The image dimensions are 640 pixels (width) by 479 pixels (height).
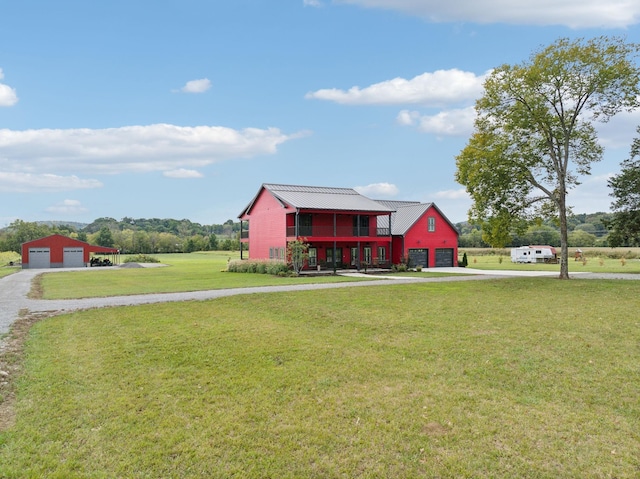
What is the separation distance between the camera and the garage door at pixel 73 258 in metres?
50.6

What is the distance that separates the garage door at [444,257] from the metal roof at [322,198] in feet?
24.6

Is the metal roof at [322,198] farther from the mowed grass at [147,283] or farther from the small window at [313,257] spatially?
the mowed grass at [147,283]

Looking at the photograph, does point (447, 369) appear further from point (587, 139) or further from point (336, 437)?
point (587, 139)

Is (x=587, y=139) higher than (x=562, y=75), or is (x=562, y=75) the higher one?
(x=562, y=75)

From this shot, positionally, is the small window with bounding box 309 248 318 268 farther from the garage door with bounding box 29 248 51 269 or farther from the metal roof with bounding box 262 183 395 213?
the garage door with bounding box 29 248 51 269

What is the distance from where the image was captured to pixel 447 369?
7648 mm

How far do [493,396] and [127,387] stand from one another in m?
5.63

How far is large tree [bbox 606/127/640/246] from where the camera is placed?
3075cm

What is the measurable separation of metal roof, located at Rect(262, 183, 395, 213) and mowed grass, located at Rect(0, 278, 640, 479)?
21922 mm

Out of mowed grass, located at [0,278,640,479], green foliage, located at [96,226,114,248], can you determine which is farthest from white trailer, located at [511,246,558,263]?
green foliage, located at [96,226,114,248]

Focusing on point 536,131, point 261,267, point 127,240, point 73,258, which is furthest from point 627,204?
point 127,240

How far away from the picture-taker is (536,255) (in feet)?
176

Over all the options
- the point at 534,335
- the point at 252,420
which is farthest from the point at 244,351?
the point at 534,335

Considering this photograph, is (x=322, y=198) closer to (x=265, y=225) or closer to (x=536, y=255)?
(x=265, y=225)
